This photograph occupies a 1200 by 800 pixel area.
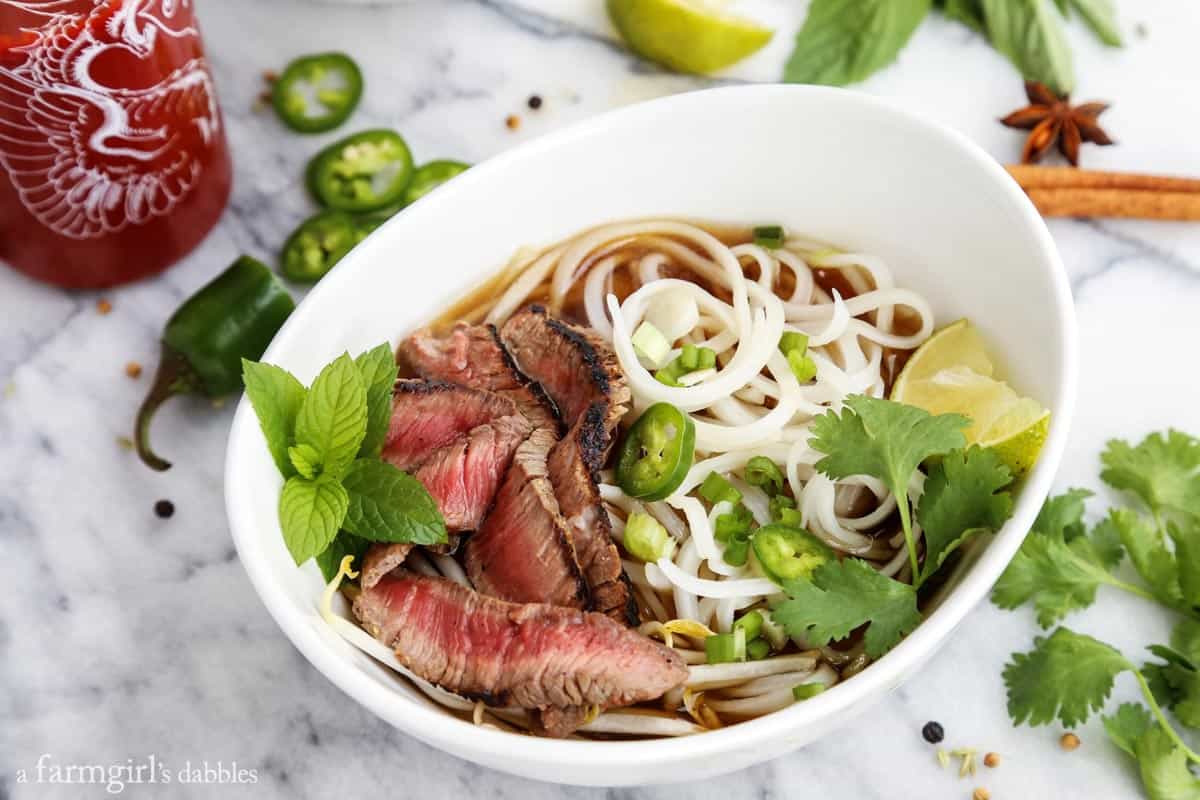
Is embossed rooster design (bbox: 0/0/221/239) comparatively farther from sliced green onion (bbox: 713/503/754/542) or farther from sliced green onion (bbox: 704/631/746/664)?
sliced green onion (bbox: 704/631/746/664)

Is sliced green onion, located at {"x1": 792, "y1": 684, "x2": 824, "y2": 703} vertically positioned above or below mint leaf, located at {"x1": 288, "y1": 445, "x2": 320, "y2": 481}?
below

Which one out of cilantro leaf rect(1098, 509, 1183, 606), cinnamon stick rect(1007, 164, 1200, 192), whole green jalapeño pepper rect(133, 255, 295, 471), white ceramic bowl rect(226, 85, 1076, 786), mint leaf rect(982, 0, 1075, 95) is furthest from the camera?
mint leaf rect(982, 0, 1075, 95)

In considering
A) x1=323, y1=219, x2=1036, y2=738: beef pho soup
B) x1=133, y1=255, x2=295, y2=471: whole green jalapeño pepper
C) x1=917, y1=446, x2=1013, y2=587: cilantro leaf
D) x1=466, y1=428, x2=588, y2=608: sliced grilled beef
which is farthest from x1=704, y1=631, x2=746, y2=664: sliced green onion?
x1=133, y1=255, x2=295, y2=471: whole green jalapeño pepper

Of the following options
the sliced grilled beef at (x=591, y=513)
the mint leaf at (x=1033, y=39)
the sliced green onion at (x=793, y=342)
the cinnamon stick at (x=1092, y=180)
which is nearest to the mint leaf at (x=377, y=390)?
the sliced grilled beef at (x=591, y=513)

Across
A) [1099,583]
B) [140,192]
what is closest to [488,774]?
[1099,583]

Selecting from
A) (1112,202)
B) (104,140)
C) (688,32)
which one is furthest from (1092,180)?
(104,140)

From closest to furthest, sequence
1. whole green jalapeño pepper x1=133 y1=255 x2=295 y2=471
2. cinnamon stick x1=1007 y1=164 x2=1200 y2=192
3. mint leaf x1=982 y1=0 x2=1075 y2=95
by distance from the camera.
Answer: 1. whole green jalapeño pepper x1=133 y1=255 x2=295 y2=471
2. cinnamon stick x1=1007 y1=164 x2=1200 y2=192
3. mint leaf x1=982 y1=0 x2=1075 y2=95

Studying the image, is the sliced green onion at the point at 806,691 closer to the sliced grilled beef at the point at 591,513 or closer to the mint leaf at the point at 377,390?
the sliced grilled beef at the point at 591,513
